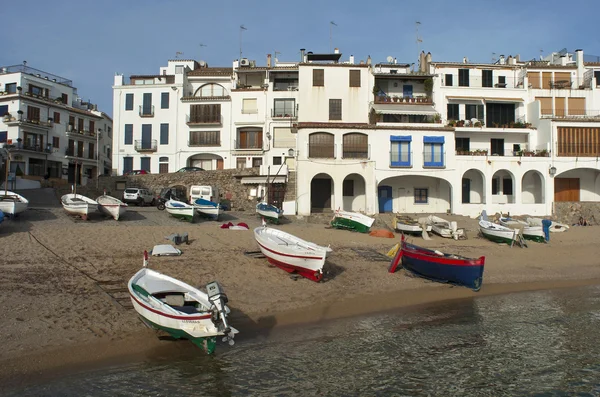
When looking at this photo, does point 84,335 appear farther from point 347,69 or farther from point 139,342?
point 347,69

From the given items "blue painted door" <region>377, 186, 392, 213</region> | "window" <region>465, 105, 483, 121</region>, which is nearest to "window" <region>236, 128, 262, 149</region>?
"blue painted door" <region>377, 186, 392, 213</region>

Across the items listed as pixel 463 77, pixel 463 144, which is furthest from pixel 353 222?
pixel 463 77

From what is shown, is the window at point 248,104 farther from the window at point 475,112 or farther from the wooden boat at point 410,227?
the wooden boat at point 410,227

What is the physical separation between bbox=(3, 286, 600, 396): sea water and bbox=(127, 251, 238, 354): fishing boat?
0.72m

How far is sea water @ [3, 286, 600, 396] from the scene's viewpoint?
28.3 ft

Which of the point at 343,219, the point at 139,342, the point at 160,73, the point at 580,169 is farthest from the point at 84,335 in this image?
the point at 160,73

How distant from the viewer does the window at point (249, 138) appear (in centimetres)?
4641

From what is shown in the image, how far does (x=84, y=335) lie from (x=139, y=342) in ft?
4.18

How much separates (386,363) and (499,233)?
1916cm

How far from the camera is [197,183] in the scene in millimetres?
40281

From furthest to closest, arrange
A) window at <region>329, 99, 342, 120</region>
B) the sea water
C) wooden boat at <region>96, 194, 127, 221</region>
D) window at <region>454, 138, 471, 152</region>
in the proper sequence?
window at <region>454, 138, 471, 152</region> → window at <region>329, 99, 342, 120</region> → wooden boat at <region>96, 194, 127, 221</region> → the sea water

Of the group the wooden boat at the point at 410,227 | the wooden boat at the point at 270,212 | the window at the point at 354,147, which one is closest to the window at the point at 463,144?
the window at the point at 354,147

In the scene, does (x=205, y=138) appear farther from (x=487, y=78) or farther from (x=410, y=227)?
Result: (x=487, y=78)

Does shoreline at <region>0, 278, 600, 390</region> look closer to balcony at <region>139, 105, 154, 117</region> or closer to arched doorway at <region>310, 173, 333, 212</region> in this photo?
arched doorway at <region>310, 173, 333, 212</region>
